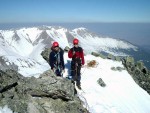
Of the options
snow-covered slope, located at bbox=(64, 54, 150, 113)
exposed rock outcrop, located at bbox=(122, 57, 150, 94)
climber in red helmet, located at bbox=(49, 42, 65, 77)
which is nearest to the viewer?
snow-covered slope, located at bbox=(64, 54, 150, 113)

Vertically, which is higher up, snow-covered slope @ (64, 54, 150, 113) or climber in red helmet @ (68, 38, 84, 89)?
climber in red helmet @ (68, 38, 84, 89)

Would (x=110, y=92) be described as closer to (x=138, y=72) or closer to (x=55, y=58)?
(x=55, y=58)

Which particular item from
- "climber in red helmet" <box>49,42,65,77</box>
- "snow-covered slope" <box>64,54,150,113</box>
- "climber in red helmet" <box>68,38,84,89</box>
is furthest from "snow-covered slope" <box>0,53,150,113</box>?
"climber in red helmet" <box>49,42,65,77</box>

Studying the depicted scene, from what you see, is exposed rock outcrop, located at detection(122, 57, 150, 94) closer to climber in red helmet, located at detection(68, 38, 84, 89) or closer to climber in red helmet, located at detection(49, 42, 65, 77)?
climber in red helmet, located at detection(68, 38, 84, 89)

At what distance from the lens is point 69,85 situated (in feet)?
59.2

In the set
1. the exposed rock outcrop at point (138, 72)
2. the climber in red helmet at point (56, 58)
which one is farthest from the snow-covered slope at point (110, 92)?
the climber in red helmet at point (56, 58)

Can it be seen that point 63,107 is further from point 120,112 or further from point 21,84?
point 120,112

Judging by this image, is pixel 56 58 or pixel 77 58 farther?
pixel 77 58

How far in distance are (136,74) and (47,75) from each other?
65.7 ft

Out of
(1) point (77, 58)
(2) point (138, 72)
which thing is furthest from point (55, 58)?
(2) point (138, 72)

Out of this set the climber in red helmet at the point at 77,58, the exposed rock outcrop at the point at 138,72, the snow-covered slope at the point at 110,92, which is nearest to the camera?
the snow-covered slope at the point at 110,92

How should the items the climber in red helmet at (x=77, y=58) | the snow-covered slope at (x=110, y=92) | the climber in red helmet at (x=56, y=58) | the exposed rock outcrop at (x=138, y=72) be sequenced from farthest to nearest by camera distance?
the exposed rock outcrop at (x=138, y=72), the climber in red helmet at (x=77, y=58), the climber in red helmet at (x=56, y=58), the snow-covered slope at (x=110, y=92)

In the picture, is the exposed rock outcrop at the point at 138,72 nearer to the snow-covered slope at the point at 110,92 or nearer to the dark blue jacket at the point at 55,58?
the snow-covered slope at the point at 110,92

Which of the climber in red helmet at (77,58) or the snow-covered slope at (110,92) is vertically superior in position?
the climber in red helmet at (77,58)
